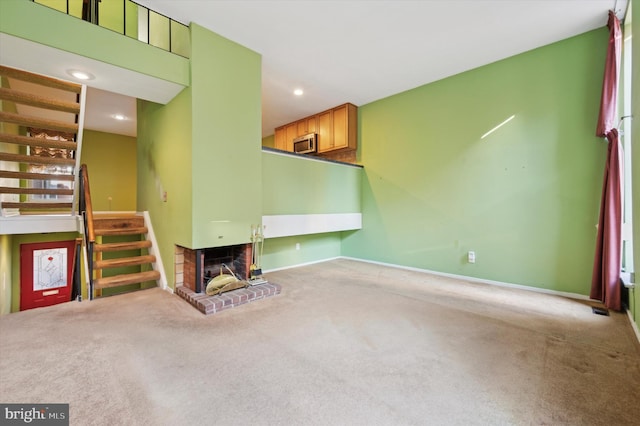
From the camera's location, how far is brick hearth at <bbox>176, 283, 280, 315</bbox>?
2.73 metres

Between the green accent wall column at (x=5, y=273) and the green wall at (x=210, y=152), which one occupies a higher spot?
the green wall at (x=210, y=152)

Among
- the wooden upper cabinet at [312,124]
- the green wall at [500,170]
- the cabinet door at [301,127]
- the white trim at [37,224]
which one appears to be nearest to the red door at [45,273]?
the white trim at [37,224]

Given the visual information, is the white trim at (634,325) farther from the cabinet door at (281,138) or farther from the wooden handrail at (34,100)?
the cabinet door at (281,138)

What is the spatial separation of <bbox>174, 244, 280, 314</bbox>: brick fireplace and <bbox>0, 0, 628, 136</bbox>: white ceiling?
2.11m

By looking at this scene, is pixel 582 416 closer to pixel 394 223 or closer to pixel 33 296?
pixel 394 223

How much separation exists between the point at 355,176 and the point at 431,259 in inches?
76.1

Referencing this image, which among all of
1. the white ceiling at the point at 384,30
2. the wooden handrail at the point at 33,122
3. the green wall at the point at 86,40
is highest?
the white ceiling at the point at 384,30

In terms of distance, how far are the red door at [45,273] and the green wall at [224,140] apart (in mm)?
3911

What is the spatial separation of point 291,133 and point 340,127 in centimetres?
146

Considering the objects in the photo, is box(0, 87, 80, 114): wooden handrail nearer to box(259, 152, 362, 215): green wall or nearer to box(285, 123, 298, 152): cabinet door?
box(259, 152, 362, 215): green wall

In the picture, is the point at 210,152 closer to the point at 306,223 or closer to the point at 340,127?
the point at 306,223

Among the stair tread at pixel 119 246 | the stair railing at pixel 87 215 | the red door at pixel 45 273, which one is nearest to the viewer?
the stair railing at pixel 87 215

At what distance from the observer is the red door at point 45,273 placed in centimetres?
471

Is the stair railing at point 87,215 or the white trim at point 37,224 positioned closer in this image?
the stair railing at point 87,215
